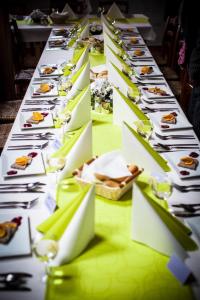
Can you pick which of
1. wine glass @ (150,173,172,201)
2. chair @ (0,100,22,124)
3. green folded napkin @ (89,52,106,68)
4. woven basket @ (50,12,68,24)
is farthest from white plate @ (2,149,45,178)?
woven basket @ (50,12,68,24)

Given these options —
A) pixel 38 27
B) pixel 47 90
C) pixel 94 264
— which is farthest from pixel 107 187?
pixel 38 27

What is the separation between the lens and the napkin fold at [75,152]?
1.98 meters

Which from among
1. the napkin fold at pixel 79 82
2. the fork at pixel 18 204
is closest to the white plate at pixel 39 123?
the napkin fold at pixel 79 82

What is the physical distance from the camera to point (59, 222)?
1.52 m

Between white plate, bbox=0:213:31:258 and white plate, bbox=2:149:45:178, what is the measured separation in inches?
14.8

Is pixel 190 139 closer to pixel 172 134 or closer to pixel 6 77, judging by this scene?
pixel 172 134

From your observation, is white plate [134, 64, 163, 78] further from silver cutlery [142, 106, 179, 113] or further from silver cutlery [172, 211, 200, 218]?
silver cutlery [172, 211, 200, 218]

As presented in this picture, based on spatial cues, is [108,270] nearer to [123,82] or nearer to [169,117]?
[169,117]

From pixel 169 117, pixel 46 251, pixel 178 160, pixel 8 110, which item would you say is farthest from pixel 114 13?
pixel 46 251

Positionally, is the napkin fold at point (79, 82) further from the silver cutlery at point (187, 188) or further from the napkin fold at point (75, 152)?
the silver cutlery at point (187, 188)

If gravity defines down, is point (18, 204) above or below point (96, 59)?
below

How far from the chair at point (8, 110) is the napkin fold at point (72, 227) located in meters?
2.06

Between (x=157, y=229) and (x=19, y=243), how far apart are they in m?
0.58

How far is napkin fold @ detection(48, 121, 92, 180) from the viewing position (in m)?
1.98
